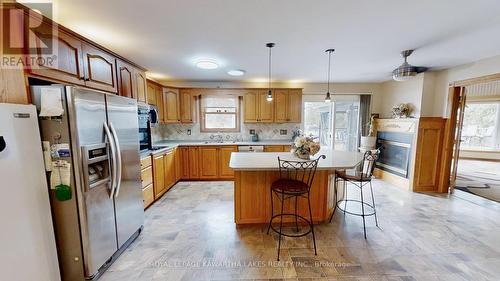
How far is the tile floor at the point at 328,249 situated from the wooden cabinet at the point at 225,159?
4.82ft

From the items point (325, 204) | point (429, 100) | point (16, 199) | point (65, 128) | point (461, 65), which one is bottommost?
point (325, 204)

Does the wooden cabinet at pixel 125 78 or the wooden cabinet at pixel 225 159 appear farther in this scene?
the wooden cabinet at pixel 225 159

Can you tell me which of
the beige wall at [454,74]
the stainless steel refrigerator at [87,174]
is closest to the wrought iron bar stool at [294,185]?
the stainless steel refrigerator at [87,174]

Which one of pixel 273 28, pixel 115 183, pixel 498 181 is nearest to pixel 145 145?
pixel 115 183

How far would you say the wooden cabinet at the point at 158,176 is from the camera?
3.50m

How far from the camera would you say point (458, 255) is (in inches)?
85.6

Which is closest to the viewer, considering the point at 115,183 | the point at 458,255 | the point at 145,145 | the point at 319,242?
the point at 115,183

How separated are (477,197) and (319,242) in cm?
378

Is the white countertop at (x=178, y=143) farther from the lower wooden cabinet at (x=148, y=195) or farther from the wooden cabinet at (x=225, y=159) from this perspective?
the lower wooden cabinet at (x=148, y=195)

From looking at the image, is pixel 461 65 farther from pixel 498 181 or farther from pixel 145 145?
pixel 145 145

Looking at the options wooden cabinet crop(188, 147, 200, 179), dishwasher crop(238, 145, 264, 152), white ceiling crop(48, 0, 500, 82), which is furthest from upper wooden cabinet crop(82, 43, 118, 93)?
dishwasher crop(238, 145, 264, 152)

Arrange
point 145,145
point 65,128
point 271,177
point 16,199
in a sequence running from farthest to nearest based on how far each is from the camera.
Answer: point 145,145 < point 271,177 < point 65,128 < point 16,199

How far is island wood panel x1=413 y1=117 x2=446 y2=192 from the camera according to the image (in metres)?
4.03

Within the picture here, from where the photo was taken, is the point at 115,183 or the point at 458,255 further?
the point at 458,255
